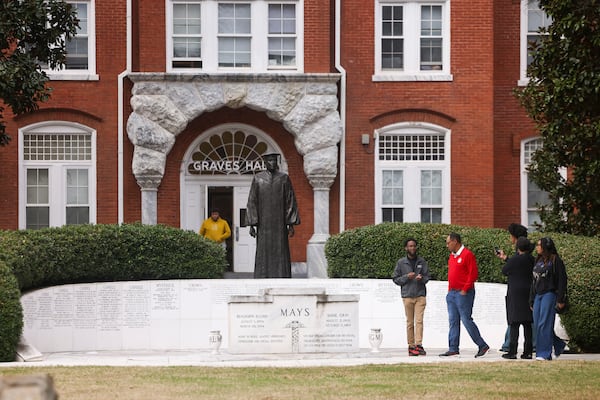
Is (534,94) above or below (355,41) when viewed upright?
below

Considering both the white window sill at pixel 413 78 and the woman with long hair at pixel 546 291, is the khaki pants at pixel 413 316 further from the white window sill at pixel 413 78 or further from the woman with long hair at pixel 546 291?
the white window sill at pixel 413 78

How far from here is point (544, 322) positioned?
17875 mm

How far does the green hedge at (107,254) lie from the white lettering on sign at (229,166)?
6.19m

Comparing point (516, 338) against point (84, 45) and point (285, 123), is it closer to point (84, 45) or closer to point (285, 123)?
point (285, 123)

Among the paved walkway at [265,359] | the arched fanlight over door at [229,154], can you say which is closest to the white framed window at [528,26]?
the arched fanlight over door at [229,154]

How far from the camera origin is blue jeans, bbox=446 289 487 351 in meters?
18.8

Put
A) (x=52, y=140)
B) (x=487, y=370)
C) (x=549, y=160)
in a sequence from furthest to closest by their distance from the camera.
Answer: (x=52, y=140) < (x=549, y=160) < (x=487, y=370)

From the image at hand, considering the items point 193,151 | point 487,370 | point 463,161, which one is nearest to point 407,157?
point 463,161

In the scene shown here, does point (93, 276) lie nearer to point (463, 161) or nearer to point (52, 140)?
point (52, 140)

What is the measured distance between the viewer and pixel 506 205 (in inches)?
1262

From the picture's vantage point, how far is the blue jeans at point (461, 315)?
1880 centimetres

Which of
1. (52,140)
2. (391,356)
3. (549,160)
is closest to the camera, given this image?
(391,356)

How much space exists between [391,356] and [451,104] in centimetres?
1282

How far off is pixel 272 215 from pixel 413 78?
8606 mm
